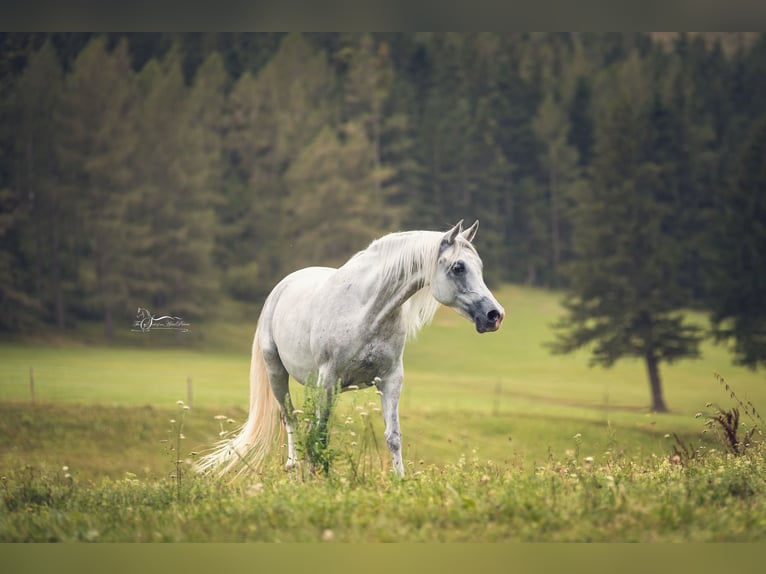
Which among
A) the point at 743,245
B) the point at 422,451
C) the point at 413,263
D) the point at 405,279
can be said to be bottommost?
the point at 422,451

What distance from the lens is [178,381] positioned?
116ft

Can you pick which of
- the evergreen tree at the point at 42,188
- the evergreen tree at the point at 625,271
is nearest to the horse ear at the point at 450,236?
the evergreen tree at the point at 625,271

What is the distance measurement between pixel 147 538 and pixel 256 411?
3804 millimetres

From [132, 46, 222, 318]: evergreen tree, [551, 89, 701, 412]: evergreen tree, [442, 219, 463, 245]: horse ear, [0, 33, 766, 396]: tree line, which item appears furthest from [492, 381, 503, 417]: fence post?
[442, 219, 463, 245]: horse ear

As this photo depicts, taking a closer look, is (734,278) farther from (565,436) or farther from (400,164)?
(400,164)

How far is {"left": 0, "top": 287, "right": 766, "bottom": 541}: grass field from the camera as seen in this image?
21.8ft

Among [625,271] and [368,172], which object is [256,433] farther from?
[368,172]

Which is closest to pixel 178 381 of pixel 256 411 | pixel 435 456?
pixel 435 456

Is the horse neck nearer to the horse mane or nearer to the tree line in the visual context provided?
the horse mane

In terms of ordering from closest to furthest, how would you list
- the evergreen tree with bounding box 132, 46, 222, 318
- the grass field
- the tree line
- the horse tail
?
the grass field, the horse tail, the tree line, the evergreen tree with bounding box 132, 46, 222, 318

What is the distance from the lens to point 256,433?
1029cm

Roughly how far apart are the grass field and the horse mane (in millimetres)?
975

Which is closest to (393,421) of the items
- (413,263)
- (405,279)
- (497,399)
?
(405,279)

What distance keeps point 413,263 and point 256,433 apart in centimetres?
284
